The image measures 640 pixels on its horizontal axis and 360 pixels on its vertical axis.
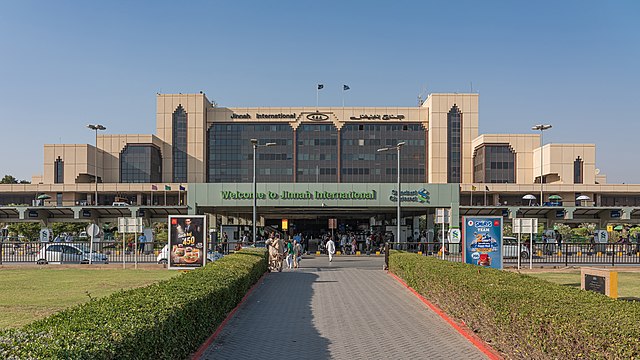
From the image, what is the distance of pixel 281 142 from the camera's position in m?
94.1

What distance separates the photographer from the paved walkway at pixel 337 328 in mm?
10414

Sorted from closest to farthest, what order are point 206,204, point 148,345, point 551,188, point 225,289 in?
point 148,345
point 225,289
point 206,204
point 551,188

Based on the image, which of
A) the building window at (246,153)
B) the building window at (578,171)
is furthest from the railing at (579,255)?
the building window at (246,153)

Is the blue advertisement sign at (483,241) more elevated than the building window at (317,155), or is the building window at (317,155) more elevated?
the building window at (317,155)

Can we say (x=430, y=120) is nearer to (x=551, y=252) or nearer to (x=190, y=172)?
(x=190, y=172)

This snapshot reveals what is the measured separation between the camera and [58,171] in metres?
87.9

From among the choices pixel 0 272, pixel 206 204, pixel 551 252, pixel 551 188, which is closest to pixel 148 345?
pixel 0 272

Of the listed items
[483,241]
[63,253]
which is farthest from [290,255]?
[63,253]

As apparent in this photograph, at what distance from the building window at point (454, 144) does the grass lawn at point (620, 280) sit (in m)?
63.0

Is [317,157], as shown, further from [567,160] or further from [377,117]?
[567,160]

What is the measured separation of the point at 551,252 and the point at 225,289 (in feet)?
82.8

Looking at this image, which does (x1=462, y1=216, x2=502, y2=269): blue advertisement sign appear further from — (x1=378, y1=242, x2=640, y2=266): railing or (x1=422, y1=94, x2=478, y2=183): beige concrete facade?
(x1=422, y1=94, x2=478, y2=183): beige concrete facade

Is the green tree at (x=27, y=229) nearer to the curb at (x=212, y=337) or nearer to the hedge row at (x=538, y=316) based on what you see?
the curb at (x=212, y=337)

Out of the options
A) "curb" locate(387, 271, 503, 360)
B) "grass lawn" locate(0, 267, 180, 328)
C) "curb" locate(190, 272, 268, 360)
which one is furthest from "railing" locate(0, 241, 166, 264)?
"curb" locate(387, 271, 503, 360)
